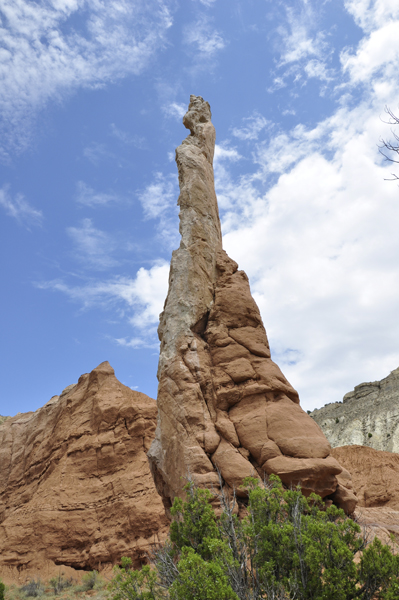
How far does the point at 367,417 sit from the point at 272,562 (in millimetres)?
40505

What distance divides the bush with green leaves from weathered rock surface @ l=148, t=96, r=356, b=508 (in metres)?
2.16

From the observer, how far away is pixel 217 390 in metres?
11.6

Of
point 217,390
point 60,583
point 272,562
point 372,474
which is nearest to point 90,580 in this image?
point 60,583

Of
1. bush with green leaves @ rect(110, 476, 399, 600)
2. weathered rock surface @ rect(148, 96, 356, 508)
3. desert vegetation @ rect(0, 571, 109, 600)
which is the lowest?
desert vegetation @ rect(0, 571, 109, 600)

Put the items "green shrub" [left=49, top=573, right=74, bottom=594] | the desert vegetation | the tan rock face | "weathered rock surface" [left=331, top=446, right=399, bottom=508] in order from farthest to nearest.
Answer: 1. the tan rock face
2. "weathered rock surface" [left=331, top=446, right=399, bottom=508]
3. "green shrub" [left=49, top=573, right=74, bottom=594]
4. the desert vegetation

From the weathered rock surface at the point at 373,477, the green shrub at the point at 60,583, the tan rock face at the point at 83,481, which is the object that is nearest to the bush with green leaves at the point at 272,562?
the weathered rock surface at the point at 373,477

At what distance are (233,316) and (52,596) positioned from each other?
12.5m

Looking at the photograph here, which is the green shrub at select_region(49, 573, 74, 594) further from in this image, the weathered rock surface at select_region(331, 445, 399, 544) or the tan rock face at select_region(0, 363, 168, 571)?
the weathered rock surface at select_region(331, 445, 399, 544)

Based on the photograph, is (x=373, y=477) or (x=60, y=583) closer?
(x=60, y=583)

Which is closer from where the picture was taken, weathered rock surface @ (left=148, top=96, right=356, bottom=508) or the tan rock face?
weathered rock surface @ (left=148, top=96, right=356, bottom=508)

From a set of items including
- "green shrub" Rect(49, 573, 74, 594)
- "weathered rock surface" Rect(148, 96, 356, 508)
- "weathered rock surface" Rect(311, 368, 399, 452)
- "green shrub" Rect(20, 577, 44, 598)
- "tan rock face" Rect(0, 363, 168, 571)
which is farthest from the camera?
"weathered rock surface" Rect(311, 368, 399, 452)

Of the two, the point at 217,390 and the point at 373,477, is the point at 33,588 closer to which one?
the point at 217,390

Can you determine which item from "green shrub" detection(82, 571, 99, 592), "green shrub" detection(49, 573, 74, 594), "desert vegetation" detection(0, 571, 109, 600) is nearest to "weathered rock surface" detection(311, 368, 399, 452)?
"green shrub" detection(82, 571, 99, 592)

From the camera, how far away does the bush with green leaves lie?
227 inches
